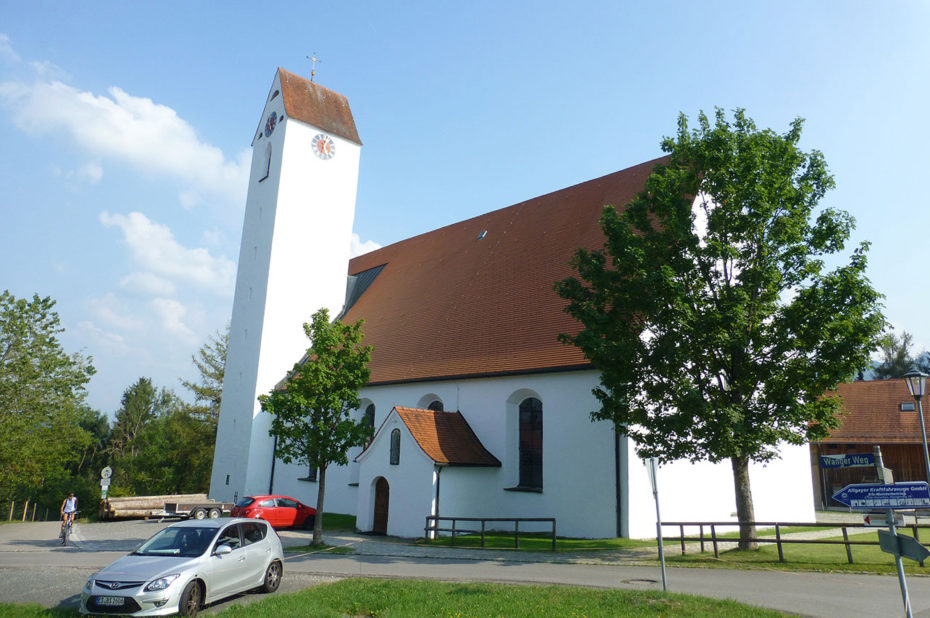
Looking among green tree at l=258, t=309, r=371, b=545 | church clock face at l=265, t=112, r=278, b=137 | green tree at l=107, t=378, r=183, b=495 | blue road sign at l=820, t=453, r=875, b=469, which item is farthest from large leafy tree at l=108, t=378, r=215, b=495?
blue road sign at l=820, t=453, r=875, b=469

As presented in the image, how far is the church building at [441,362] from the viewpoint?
58.9 feet

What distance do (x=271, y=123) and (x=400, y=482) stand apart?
21496 mm

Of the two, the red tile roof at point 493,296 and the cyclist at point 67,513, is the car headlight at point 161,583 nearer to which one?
the red tile roof at point 493,296

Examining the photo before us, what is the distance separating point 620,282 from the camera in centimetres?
1502

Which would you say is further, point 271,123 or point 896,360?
point 896,360

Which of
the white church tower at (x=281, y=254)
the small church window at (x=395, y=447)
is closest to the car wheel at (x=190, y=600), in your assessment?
the small church window at (x=395, y=447)

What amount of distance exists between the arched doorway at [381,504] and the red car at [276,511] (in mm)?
2402

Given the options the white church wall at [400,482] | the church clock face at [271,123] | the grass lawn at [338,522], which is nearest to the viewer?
the white church wall at [400,482]

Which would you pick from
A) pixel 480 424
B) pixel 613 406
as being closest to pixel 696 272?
pixel 613 406

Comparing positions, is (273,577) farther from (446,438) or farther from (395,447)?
(446,438)

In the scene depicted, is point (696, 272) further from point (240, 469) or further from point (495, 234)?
point (240, 469)

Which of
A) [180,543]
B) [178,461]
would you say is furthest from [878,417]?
[178,461]

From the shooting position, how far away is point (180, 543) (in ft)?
31.4

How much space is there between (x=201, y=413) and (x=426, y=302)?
70.3ft
